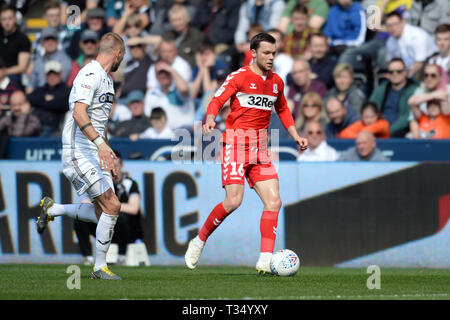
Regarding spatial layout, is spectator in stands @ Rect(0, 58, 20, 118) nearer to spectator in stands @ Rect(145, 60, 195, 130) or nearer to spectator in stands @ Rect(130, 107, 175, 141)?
spectator in stands @ Rect(145, 60, 195, 130)

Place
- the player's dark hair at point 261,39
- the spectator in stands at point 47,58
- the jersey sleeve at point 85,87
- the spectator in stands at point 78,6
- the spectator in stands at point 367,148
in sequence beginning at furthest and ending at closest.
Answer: the spectator in stands at point 78,6
the spectator in stands at point 47,58
the spectator in stands at point 367,148
the player's dark hair at point 261,39
the jersey sleeve at point 85,87

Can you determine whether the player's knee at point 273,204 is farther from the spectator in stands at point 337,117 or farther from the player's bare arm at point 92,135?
the spectator in stands at point 337,117

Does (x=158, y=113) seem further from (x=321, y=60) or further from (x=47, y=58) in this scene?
(x=47, y=58)

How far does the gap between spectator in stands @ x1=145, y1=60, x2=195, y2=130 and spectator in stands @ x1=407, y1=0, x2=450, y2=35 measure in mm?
4082

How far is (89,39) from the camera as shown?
18.2 m

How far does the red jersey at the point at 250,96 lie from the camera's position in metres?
10.6

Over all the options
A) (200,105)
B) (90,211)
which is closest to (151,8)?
(200,105)

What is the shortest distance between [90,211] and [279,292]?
8.87ft

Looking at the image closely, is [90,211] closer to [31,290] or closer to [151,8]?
[31,290]

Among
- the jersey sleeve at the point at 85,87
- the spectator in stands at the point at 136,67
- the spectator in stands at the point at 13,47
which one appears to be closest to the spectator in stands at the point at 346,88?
the spectator in stands at the point at 136,67

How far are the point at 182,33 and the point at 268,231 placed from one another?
838 cm

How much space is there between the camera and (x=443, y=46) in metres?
15.6

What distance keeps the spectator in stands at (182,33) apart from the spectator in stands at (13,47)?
2928mm

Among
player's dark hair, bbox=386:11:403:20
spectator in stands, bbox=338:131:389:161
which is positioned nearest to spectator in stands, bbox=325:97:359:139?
spectator in stands, bbox=338:131:389:161
